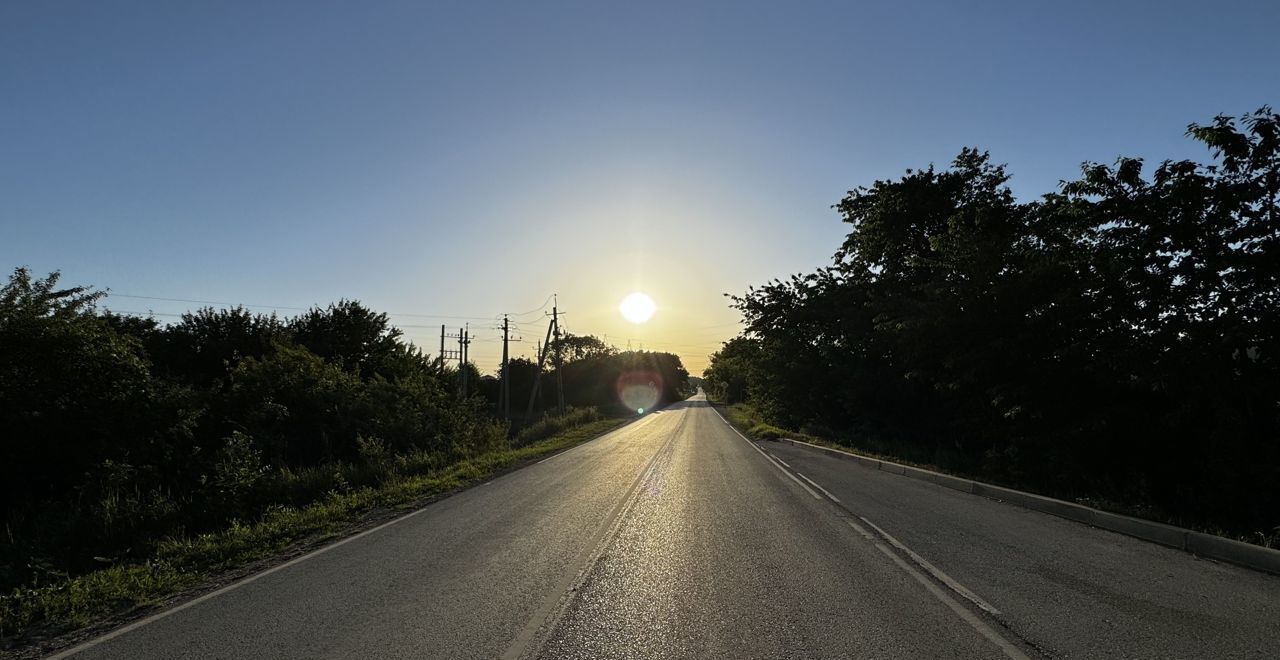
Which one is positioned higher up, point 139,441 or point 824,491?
point 139,441

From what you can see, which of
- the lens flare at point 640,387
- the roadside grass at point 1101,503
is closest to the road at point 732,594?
the roadside grass at point 1101,503

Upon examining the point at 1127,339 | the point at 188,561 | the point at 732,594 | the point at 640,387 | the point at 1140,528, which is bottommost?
the point at 188,561

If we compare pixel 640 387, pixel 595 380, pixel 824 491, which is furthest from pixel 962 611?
pixel 640 387

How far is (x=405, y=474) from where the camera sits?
1593 cm

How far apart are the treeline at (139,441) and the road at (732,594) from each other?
408 cm

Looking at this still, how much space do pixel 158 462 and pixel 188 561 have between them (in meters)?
7.42

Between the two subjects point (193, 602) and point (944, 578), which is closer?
point (193, 602)

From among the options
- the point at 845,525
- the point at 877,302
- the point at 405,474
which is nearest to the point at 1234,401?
the point at 845,525

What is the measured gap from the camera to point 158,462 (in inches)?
527

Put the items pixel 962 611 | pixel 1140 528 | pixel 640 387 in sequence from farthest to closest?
pixel 640 387
pixel 1140 528
pixel 962 611

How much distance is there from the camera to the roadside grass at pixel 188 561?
5695 mm

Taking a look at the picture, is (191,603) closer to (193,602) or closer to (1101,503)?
(193,602)

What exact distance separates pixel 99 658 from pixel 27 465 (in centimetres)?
1039

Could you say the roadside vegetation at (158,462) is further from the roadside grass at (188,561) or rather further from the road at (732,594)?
the road at (732,594)
